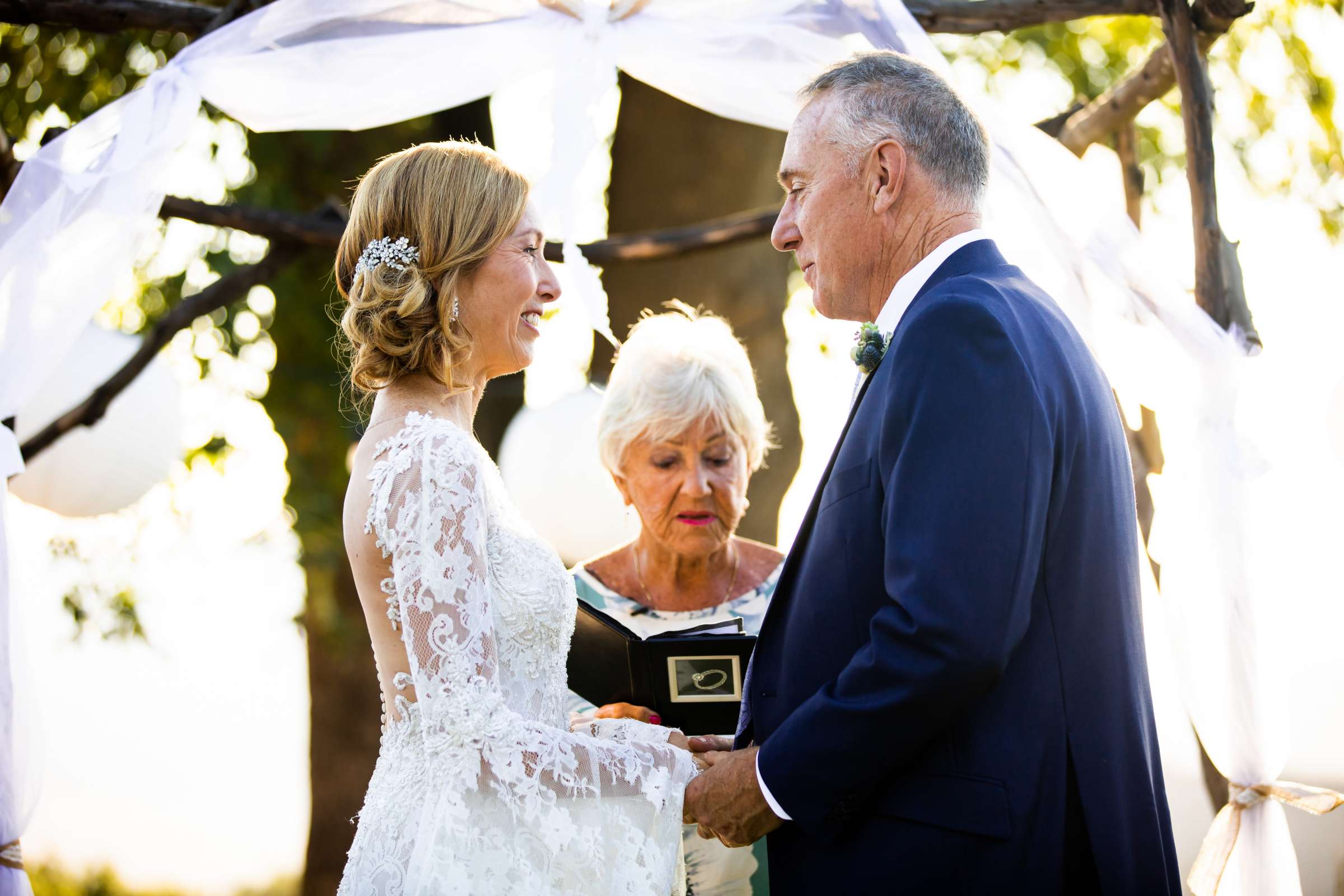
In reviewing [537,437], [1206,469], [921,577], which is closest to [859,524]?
[921,577]

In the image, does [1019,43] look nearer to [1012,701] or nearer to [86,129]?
[86,129]

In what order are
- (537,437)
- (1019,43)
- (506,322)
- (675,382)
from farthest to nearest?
(1019,43)
(537,437)
(675,382)
(506,322)

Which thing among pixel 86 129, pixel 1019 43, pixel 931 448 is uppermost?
pixel 1019 43

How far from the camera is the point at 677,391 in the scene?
153 inches

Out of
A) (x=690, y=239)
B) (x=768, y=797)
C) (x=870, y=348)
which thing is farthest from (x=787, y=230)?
(x=690, y=239)

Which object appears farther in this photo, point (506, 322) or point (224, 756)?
point (224, 756)

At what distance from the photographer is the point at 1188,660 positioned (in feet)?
11.4

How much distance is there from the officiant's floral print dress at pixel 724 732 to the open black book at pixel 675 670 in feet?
0.28

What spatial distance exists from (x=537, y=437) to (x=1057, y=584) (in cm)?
254

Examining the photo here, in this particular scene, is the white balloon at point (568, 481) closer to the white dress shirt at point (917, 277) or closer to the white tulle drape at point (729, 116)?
the white tulle drape at point (729, 116)

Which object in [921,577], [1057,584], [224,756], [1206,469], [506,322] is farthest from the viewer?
[224,756]

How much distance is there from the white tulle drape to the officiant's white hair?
30 cm

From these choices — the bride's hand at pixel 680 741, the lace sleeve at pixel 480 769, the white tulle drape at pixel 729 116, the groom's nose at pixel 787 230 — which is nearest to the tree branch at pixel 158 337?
the white tulle drape at pixel 729 116

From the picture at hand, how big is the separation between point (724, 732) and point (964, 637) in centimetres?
144
